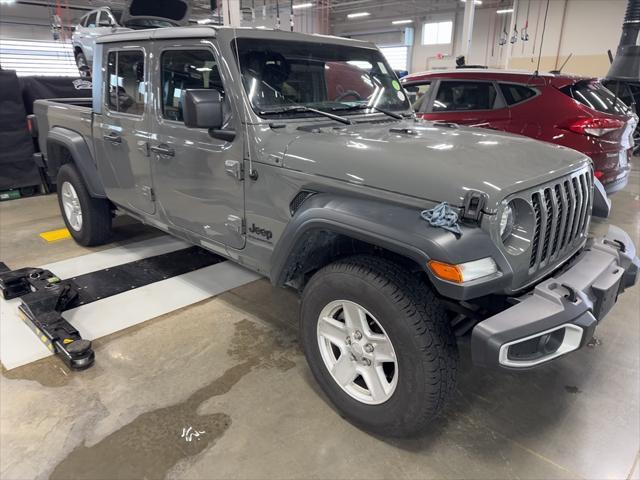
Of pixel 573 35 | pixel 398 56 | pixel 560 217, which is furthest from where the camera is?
pixel 398 56

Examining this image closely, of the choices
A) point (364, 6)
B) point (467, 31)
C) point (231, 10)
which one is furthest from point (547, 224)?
point (364, 6)

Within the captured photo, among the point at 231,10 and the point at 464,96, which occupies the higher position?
the point at 231,10

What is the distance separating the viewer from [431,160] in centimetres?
190

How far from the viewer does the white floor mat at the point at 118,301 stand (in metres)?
2.82

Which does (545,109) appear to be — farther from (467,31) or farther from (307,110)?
(467,31)

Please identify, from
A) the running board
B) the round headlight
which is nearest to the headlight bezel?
the round headlight

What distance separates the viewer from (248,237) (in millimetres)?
2600

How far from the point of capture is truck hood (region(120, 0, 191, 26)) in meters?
4.25

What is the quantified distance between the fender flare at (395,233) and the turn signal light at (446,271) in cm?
A: 2

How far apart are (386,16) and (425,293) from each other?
75.5ft

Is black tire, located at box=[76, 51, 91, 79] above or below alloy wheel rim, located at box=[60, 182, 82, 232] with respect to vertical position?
above

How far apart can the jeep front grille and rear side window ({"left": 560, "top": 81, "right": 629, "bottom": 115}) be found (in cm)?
319

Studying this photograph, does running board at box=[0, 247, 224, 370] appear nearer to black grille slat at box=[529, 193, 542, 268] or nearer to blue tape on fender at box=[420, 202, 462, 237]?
blue tape on fender at box=[420, 202, 462, 237]

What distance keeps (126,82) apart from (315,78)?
1527 millimetres
